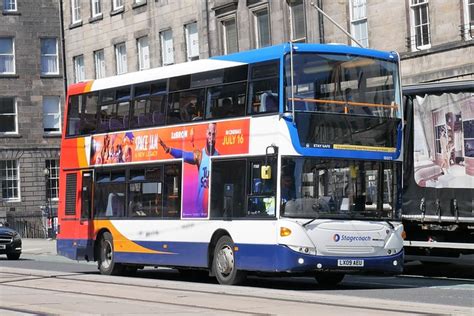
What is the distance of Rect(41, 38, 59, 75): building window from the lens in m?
63.9

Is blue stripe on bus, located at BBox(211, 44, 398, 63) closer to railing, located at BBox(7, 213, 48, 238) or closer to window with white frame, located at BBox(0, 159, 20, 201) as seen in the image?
railing, located at BBox(7, 213, 48, 238)

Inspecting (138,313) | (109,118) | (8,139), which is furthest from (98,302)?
(8,139)

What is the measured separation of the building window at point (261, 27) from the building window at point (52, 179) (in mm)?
25375

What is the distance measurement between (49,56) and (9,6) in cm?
405

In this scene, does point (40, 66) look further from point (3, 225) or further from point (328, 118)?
point (328, 118)

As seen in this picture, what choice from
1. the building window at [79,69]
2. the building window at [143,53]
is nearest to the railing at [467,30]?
the building window at [143,53]

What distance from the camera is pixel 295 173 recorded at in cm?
1730

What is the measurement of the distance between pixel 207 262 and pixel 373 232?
11.1 ft

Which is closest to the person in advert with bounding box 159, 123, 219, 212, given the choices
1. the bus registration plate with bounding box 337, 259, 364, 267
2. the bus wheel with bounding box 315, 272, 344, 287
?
the bus wheel with bounding box 315, 272, 344, 287

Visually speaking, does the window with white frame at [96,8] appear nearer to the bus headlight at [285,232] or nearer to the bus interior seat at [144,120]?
the bus interior seat at [144,120]

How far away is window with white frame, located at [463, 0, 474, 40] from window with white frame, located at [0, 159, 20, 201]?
37382 mm

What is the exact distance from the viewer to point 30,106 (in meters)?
63.1

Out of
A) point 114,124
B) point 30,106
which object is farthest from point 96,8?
point 114,124

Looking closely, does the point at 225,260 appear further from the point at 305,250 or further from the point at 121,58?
the point at 121,58
